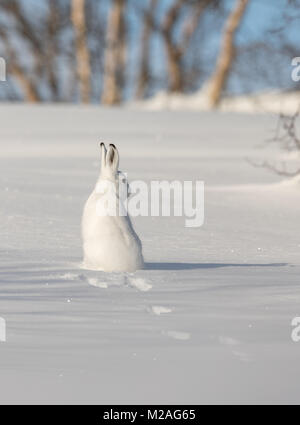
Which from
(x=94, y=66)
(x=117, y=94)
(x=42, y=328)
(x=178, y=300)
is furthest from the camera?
(x=94, y=66)

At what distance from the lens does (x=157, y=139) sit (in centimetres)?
1438

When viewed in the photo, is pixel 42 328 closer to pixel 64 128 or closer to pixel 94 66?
pixel 64 128

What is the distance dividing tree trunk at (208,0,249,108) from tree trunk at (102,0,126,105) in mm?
2254

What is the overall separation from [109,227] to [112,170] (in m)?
0.30

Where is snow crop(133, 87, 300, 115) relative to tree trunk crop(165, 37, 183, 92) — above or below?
below

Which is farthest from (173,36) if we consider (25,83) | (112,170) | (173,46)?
(112,170)

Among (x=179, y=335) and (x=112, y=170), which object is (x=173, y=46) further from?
(x=179, y=335)

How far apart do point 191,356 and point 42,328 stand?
701mm

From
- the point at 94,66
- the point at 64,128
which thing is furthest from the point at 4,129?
the point at 94,66

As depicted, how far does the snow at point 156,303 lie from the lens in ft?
13.0

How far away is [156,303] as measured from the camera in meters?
5.15

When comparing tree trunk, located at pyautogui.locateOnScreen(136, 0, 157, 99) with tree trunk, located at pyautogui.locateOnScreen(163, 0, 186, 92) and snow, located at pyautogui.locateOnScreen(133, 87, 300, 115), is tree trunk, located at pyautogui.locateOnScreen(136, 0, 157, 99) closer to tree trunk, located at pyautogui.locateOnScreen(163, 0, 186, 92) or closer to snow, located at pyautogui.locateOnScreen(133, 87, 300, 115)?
tree trunk, located at pyautogui.locateOnScreen(163, 0, 186, 92)

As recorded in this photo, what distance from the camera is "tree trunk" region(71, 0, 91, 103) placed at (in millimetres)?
23984

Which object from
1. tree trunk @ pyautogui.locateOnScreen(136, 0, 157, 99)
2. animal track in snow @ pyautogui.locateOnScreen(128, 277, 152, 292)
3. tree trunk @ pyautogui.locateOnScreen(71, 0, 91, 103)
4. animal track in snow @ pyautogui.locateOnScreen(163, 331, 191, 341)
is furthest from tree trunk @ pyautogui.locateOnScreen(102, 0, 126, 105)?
animal track in snow @ pyautogui.locateOnScreen(163, 331, 191, 341)
